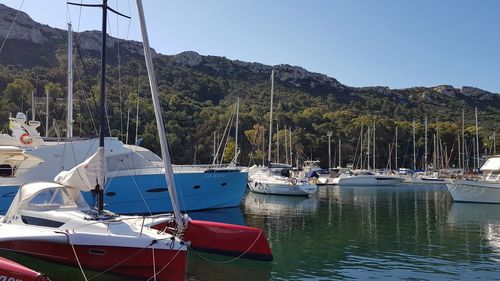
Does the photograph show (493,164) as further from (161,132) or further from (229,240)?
(161,132)

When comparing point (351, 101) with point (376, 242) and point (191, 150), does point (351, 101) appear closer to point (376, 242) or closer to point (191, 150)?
point (191, 150)

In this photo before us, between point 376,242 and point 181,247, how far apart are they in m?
10.3

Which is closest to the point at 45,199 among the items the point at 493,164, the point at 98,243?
the point at 98,243

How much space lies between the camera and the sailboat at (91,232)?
440 inches

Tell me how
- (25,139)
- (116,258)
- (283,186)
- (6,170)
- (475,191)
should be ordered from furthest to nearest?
(283,186) < (475,191) < (25,139) < (6,170) < (116,258)

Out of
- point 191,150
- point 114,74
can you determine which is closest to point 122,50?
point 114,74

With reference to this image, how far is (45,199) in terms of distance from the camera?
13414 mm

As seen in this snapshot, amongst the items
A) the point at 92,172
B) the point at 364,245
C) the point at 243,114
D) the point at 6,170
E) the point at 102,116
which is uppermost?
the point at 243,114

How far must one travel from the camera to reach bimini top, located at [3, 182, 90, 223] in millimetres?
13141

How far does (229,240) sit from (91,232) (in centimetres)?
458

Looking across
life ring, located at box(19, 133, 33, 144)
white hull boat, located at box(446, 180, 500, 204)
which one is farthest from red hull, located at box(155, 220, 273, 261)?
white hull boat, located at box(446, 180, 500, 204)

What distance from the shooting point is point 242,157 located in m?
75.8

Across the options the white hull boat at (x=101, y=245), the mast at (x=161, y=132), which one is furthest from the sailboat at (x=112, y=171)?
the mast at (x=161, y=132)

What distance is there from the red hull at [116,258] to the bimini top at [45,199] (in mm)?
1591
